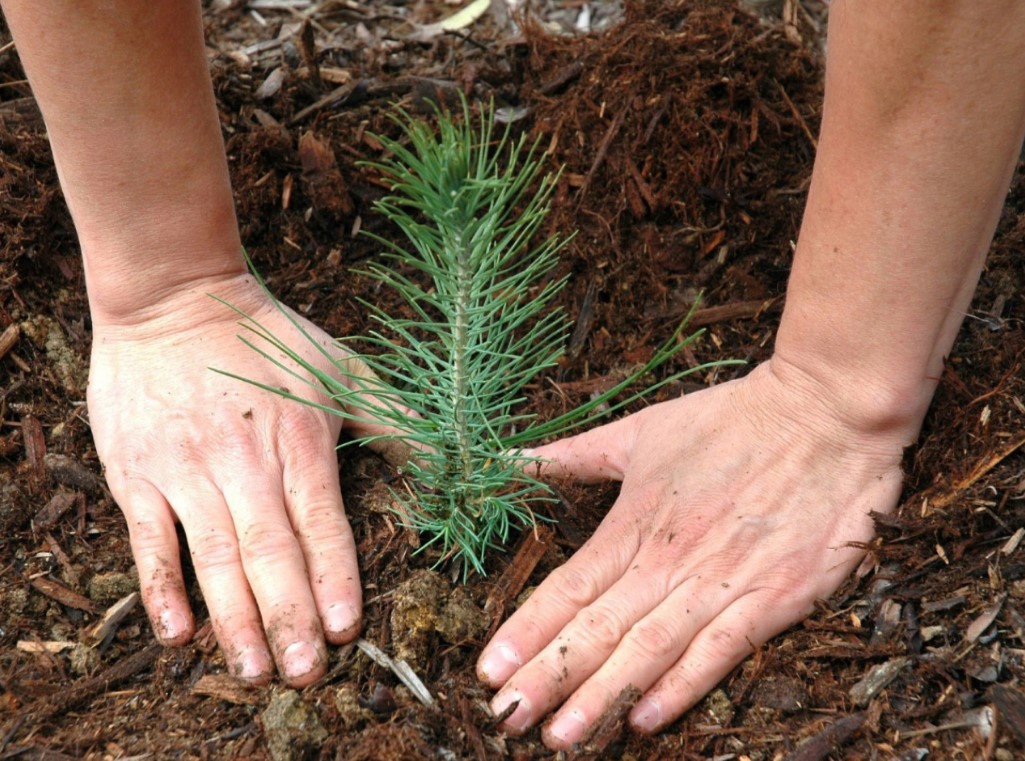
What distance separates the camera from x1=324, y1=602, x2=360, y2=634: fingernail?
5.32 feet

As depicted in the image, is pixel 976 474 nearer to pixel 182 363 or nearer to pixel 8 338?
pixel 182 363

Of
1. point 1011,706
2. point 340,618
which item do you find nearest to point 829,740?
point 1011,706

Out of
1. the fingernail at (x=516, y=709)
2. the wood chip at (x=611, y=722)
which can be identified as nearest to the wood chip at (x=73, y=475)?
the fingernail at (x=516, y=709)

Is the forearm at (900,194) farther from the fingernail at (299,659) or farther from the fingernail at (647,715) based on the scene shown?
the fingernail at (299,659)

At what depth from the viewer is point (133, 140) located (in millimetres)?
1747

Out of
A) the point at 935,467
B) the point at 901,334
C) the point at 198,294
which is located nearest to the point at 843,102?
the point at 901,334

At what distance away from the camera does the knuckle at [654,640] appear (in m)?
1.57

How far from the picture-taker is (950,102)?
1.39 meters

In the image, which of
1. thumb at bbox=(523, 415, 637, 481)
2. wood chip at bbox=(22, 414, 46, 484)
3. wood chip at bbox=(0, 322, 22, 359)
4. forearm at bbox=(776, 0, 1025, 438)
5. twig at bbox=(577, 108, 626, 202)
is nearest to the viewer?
forearm at bbox=(776, 0, 1025, 438)

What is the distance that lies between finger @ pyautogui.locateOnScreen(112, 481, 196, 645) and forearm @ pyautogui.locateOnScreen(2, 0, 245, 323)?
15.5 inches

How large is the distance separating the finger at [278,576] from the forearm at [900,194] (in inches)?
37.5

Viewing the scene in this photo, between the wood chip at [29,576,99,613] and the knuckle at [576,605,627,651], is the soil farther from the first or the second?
the knuckle at [576,605,627,651]

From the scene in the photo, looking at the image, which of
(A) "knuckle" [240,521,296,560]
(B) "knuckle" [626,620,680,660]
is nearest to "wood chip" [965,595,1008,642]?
(B) "knuckle" [626,620,680,660]

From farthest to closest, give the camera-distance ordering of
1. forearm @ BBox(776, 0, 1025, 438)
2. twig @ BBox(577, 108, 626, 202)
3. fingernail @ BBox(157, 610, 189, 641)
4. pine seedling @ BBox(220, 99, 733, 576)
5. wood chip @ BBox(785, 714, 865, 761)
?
twig @ BBox(577, 108, 626, 202) < fingernail @ BBox(157, 610, 189, 641) < wood chip @ BBox(785, 714, 865, 761) < forearm @ BBox(776, 0, 1025, 438) < pine seedling @ BBox(220, 99, 733, 576)
